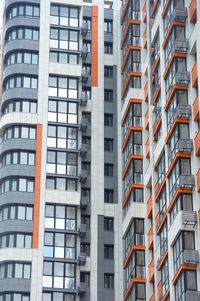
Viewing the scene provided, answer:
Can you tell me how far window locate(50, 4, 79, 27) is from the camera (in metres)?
104

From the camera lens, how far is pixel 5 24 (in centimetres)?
10425

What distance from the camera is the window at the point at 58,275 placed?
91.1 m

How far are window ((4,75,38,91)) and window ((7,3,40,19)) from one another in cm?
729

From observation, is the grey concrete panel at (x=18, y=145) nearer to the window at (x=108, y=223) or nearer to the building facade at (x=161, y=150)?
the building facade at (x=161, y=150)

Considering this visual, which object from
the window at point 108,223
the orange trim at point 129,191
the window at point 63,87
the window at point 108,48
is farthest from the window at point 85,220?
the window at point 108,48

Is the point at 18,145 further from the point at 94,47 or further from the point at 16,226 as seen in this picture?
the point at 94,47

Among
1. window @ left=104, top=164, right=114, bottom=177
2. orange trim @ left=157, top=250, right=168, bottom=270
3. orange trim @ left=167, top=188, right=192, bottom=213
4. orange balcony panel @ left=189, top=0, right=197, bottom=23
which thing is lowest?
orange trim @ left=157, top=250, right=168, bottom=270

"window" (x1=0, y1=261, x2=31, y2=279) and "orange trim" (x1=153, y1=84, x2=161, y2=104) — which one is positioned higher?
"orange trim" (x1=153, y1=84, x2=161, y2=104)

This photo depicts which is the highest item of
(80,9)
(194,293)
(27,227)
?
(80,9)

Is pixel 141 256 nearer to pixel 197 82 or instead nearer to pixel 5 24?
pixel 197 82

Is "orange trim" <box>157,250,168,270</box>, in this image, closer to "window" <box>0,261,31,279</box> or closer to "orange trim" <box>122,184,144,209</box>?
"orange trim" <box>122,184,144,209</box>

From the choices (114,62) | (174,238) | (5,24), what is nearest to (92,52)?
(114,62)

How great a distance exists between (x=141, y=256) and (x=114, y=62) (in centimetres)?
2495

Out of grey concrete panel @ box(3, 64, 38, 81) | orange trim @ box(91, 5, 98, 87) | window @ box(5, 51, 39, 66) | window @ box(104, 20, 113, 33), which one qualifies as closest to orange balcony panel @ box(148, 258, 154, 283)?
orange trim @ box(91, 5, 98, 87)
